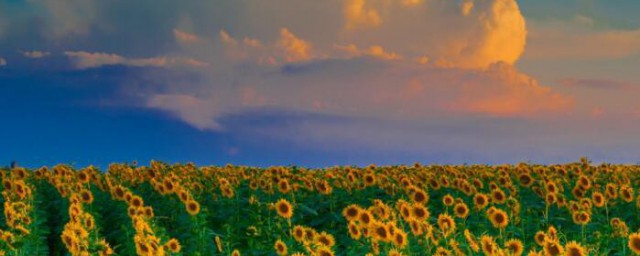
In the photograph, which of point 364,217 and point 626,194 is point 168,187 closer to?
point 364,217

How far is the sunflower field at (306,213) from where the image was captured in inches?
383

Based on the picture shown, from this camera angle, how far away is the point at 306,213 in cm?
1464

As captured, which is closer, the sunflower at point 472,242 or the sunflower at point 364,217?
the sunflower at point 472,242

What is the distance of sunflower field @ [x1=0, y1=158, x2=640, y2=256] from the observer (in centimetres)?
973

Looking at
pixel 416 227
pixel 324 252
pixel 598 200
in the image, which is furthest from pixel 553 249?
pixel 598 200

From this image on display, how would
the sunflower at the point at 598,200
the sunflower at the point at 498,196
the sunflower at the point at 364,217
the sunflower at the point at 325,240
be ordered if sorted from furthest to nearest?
the sunflower at the point at 598,200 < the sunflower at the point at 498,196 < the sunflower at the point at 364,217 < the sunflower at the point at 325,240

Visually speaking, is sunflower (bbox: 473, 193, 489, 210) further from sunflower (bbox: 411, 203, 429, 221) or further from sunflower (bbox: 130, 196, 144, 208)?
sunflower (bbox: 130, 196, 144, 208)

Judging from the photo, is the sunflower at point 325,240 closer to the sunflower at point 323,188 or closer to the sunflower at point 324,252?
the sunflower at point 324,252

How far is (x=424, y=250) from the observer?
32.1ft

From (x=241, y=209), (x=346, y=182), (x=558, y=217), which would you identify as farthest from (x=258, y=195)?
(x=558, y=217)

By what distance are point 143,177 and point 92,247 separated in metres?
9.73

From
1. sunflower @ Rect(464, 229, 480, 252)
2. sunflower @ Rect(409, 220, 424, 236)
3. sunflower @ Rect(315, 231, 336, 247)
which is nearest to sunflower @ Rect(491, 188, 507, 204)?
sunflower @ Rect(409, 220, 424, 236)

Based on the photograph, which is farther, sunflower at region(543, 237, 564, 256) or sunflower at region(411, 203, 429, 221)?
sunflower at region(411, 203, 429, 221)

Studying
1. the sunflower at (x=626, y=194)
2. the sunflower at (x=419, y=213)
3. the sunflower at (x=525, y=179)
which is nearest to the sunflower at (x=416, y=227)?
the sunflower at (x=419, y=213)
